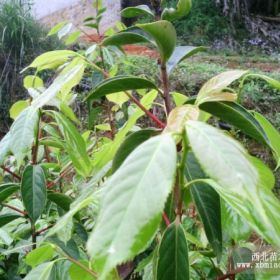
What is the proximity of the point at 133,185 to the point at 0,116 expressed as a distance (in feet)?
11.4

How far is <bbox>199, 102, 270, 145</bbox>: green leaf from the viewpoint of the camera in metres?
0.43

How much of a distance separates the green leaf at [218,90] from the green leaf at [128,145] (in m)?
0.07

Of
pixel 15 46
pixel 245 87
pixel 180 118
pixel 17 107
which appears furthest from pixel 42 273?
pixel 15 46

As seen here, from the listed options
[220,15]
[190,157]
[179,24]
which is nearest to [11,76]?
[179,24]

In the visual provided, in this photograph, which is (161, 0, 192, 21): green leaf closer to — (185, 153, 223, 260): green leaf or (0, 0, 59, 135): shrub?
(185, 153, 223, 260): green leaf

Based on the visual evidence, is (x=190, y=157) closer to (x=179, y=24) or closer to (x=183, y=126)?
(x=183, y=126)

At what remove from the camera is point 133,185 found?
0.30 meters

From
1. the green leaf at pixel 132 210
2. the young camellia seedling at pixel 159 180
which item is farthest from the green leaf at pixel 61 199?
the green leaf at pixel 132 210

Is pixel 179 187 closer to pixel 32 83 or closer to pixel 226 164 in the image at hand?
pixel 226 164

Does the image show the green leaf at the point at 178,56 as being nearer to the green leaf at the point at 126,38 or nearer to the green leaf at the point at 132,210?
the green leaf at the point at 126,38

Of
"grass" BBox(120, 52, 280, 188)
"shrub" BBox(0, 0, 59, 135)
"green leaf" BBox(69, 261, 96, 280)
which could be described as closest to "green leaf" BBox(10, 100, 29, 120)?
"green leaf" BBox(69, 261, 96, 280)

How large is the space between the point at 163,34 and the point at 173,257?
22 centimetres

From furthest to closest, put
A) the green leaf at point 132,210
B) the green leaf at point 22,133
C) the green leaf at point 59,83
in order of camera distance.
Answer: the green leaf at point 22,133
the green leaf at point 59,83
the green leaf at point 132,210

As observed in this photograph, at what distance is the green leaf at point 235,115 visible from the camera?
433 mm
